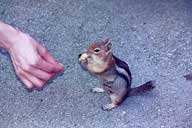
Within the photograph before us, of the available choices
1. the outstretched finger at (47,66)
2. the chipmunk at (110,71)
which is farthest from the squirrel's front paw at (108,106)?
the outstretched finger at (47,66)

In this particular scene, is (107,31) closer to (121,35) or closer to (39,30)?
(121,35)

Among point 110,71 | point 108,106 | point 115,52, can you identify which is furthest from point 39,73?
point 115,52

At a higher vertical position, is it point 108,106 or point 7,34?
point 7,34

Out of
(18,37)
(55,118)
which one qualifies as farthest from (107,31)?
(18,37)

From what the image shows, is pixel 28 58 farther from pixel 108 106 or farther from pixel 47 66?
pixel 108 106

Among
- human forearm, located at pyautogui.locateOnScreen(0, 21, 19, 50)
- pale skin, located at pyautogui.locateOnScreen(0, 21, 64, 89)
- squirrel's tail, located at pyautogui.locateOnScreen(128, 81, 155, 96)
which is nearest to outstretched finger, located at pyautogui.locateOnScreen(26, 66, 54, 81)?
pale skin, located at pyautogui.locateOnScreen(0, 21, 64, 89)

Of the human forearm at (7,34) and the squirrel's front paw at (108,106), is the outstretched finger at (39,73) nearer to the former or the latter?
the human forearm at (7,34)
